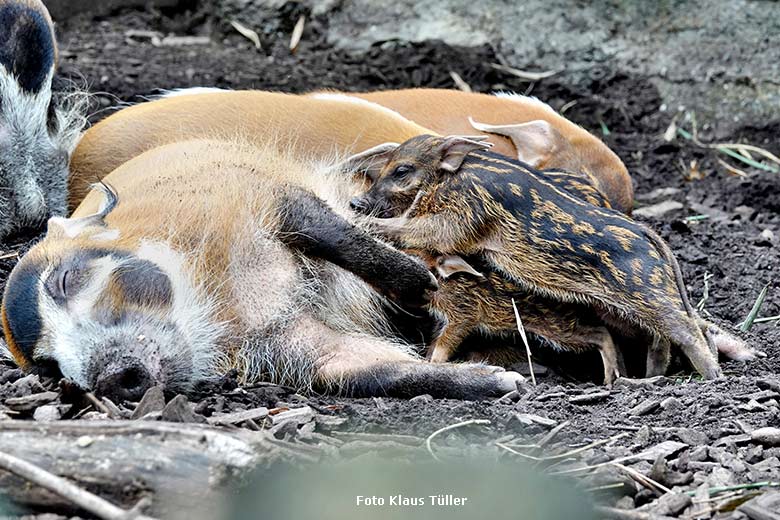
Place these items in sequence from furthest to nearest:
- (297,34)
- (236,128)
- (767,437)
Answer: (297,34) < (236,128) < (767,437)

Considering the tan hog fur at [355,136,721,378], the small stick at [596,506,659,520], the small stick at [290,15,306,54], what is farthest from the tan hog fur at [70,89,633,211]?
the small stick at [596,506,659,520]

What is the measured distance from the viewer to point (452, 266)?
13.7 feet

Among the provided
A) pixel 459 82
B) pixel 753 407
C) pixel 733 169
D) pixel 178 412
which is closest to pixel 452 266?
pixel 753 407

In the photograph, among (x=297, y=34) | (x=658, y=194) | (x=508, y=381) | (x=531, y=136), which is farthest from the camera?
(x=297, y=34)

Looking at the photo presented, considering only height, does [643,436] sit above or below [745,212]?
above

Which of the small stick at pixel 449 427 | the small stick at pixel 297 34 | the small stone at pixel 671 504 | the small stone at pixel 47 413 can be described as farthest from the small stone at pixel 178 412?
the small stick at pixel 297 34

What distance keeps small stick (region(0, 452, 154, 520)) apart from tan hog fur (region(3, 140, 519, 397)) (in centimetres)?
106

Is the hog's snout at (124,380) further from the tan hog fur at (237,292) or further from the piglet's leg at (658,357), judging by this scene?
the piglet's leg at (658,357)

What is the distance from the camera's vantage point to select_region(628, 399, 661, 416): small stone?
3371 mm

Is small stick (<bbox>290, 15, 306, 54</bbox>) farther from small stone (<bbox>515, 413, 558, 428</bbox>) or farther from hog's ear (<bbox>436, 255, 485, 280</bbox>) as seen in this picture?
small stone (<bbox>515, 413, 558, 428</bbox>)

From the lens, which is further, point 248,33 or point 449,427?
point 248,33

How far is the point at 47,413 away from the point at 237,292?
972 mm

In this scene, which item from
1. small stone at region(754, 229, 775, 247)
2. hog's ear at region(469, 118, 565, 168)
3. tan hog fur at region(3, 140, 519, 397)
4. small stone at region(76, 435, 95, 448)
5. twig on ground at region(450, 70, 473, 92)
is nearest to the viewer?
small stone at region(76, 435, 95, 448)

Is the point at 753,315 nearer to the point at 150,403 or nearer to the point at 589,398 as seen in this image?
the point at 589,398
